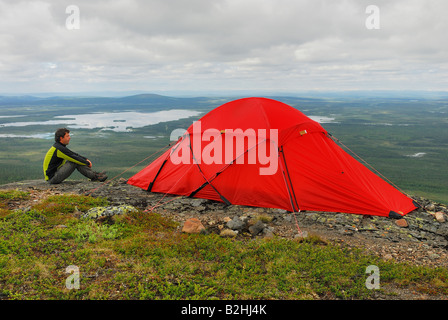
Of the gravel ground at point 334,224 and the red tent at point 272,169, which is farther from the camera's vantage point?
the red tent at point 272,169

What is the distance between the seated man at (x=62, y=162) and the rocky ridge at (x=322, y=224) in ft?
4.83

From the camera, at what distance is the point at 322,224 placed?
9.10m

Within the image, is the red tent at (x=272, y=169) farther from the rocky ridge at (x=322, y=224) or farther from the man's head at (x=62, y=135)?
the man's head at (x=62, y=135)

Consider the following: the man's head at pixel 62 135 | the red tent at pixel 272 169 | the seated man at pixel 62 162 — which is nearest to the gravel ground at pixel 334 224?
the red tent at pixel 272 169

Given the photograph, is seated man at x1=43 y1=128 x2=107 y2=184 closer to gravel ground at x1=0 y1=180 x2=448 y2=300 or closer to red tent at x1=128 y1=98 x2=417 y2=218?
gravel ground at x1=0 y1=180 x2=448 y2=300

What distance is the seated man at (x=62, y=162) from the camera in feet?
39.1

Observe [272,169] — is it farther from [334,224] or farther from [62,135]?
[62,135]

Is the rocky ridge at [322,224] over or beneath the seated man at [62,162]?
beneath

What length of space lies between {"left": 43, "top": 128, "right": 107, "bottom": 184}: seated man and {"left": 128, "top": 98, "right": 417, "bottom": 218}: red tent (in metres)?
3.30

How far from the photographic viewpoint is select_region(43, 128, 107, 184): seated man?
11906mm

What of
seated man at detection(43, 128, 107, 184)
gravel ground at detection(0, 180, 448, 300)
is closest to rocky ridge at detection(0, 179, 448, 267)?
gravel ground at detection(0, 180, 448, 300)

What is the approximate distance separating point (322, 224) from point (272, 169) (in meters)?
2.45
